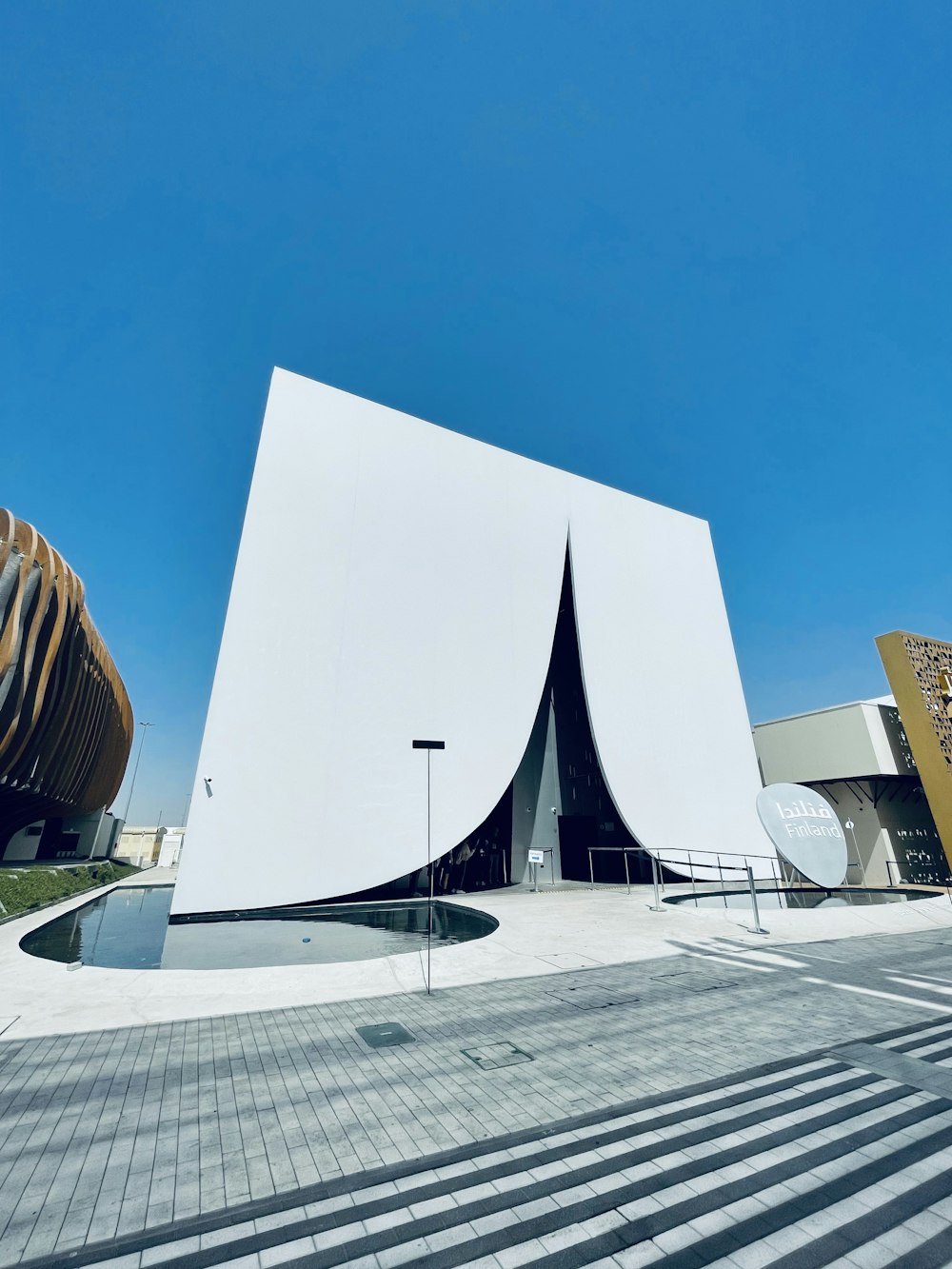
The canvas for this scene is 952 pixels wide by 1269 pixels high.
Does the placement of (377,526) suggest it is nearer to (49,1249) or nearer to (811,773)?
(49,1249)

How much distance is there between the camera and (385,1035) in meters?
5.19

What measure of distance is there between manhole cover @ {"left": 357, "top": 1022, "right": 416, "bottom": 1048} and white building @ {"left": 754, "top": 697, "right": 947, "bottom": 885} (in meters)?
28.3

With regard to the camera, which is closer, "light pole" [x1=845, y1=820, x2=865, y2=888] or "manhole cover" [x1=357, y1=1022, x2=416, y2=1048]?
"manhole cover" [x1=357, y1=1022, x2=416, y2=1048]

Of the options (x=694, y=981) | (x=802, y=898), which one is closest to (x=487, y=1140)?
(x=694, y=981)

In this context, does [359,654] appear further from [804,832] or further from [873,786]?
[873,786]

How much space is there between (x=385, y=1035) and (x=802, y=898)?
15.9 meters

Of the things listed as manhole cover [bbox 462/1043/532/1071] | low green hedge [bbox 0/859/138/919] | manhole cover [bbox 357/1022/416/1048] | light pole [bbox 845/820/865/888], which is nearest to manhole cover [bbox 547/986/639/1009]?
manhole cover [bbox 462/1043/532/1071]

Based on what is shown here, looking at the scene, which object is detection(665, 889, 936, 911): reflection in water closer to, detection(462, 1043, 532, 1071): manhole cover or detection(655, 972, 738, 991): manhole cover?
detection(655, 972, 738, 991): manhole cover

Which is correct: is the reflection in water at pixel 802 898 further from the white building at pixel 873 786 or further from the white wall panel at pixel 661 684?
the white building at pixel 873 786

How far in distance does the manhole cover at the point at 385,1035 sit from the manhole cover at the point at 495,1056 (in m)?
0.68

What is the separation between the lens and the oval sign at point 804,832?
50.1 ft

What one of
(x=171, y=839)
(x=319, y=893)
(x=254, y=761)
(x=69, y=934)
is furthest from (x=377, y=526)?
(x=171, y=839)

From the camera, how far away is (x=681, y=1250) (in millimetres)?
2467

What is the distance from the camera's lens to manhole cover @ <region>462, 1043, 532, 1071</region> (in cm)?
450
